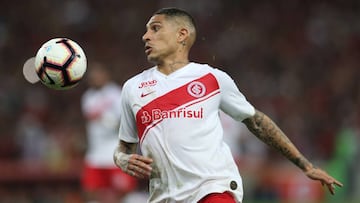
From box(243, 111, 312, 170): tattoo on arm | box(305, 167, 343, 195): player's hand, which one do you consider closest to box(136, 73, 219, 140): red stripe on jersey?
box(243, 111, 312, 170): tattoo on arm

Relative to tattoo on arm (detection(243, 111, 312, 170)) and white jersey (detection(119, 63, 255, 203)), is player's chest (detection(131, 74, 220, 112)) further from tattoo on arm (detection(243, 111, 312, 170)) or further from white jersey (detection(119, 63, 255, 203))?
tattoo on arm (detection(243, 111, 312, 170))

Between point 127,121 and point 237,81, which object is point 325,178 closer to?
point 127,121

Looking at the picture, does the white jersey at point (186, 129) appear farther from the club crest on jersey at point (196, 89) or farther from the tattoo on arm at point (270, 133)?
the tattoo on arm at point (270, 133)

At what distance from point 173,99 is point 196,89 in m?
0.15

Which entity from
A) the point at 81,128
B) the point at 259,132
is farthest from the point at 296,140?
the point at 259,132

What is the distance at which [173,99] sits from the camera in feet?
17.9

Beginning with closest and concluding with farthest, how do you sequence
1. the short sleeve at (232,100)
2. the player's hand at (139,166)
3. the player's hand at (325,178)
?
1. the player's hand at (139,166)
2. the short sleeve at (232,100)
3. the player's hand at (325,178)

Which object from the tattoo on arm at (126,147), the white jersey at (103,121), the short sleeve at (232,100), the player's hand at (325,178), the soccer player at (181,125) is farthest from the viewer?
the white jersey at (103,121)

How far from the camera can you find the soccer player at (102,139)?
10.5 m

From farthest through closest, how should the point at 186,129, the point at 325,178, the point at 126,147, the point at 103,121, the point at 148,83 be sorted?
the point at 103,121 → the point at 126,147 → the point at 325,178 → the point at 148,83 → the point at 186,129

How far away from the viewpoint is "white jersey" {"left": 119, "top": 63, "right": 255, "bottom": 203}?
5383mm

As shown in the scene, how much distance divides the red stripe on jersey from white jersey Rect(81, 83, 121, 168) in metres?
4.97

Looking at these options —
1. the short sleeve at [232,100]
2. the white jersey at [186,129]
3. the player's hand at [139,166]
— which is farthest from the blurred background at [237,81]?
the player's hand at [139,166]

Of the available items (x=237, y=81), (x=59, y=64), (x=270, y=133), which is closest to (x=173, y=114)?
(x=270, y=133)
